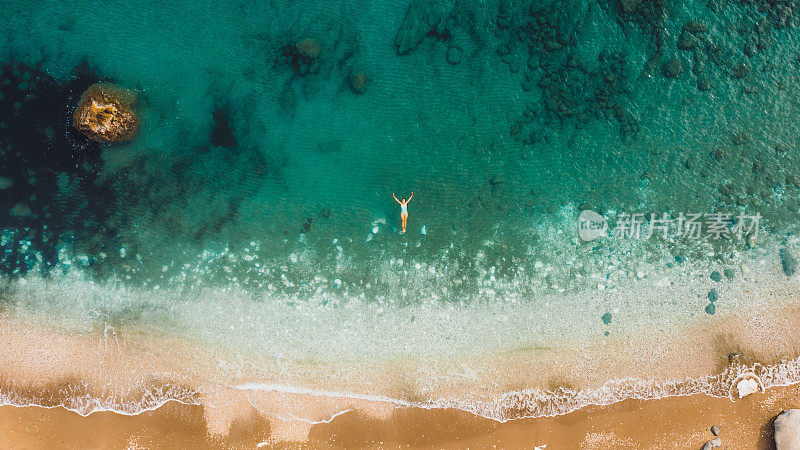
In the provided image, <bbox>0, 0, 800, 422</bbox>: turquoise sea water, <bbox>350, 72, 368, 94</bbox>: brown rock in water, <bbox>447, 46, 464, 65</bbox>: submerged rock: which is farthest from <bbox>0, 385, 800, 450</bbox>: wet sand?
<bbox>447, 46, 464, 65</bbox>: submerged rock

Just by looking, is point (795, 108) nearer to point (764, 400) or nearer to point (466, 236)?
point (764, 400)

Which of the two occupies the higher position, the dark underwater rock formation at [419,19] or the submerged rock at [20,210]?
the dark underwater rock formation at [419,19]

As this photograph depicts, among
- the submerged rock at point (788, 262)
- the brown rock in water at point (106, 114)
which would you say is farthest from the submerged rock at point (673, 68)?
the brown rock in water at point (106, 114)

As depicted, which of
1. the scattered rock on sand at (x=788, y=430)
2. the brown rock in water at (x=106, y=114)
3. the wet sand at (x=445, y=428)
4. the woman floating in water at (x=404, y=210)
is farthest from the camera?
the woman floating in water at (x=404, y=210)

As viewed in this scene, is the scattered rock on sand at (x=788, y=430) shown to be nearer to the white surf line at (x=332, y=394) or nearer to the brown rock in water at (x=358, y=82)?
the white surf line at (x=332, y=394)

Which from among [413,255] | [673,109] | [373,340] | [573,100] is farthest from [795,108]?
[373,340]

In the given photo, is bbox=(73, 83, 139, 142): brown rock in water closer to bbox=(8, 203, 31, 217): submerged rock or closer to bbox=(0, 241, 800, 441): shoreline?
bbox=(8, 203, 31, 217): submerged rock

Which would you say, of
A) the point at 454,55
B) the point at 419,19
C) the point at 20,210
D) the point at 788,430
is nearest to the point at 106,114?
the point at 20,210
